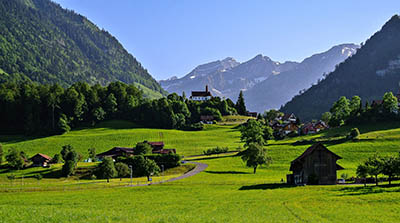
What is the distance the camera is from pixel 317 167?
217ft

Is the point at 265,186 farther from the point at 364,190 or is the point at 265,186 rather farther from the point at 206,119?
the point at 206,119

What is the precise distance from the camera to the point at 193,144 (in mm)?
132625

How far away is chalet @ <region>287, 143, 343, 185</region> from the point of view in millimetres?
65000

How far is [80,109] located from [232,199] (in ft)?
432

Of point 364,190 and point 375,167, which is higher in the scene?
point 375,167

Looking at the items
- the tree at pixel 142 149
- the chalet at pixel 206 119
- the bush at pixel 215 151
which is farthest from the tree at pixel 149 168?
the chalet at pixel 206 119

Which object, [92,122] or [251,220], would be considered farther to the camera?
[92,122]

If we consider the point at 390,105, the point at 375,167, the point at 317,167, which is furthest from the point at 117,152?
the point at 390,105

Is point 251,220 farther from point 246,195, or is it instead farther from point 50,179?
point 50,179

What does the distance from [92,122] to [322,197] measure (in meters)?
138

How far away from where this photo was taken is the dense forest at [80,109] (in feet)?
507

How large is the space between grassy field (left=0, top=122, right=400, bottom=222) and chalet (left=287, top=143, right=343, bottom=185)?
15.9 ft

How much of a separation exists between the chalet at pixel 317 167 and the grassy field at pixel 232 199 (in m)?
4.84

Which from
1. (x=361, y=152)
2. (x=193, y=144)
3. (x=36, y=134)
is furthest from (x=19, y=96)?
(x=361, y=152)
